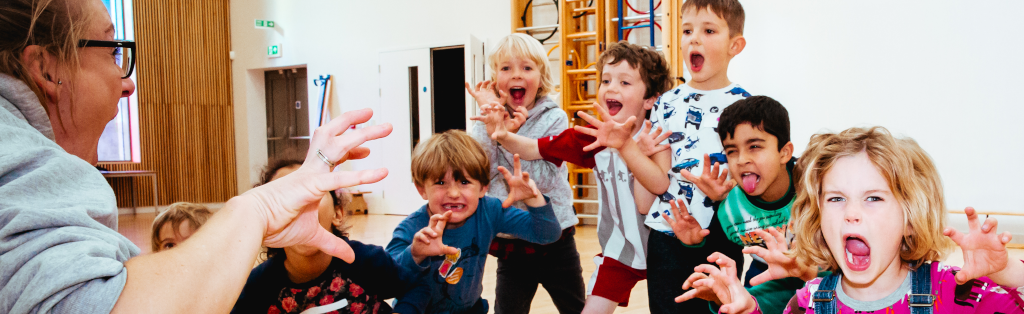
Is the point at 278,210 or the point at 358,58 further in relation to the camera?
the point at 358,58

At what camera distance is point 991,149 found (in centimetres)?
507

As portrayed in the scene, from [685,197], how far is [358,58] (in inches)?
297

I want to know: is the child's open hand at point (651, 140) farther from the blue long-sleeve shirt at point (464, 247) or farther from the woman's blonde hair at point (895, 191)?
the woman's blonde hair at point (895, 191)

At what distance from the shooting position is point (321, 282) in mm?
1954

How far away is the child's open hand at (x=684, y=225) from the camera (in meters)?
1.89

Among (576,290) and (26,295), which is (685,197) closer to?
(576,290)

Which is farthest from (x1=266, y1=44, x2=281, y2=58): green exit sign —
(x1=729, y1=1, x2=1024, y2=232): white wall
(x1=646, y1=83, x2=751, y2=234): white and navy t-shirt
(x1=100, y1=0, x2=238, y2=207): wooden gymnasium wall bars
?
(x1=646, y1=83, x2=751, y2=234): white and navy t-shirt

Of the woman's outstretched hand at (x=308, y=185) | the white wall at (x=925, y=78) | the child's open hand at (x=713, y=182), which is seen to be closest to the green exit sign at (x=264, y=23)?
the white wall at (x=925, y=78)

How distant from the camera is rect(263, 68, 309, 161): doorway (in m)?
A: 9.89

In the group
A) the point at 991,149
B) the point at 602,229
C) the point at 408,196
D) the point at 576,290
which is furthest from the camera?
the point at 408,196

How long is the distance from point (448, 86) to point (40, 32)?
7170 millimetres

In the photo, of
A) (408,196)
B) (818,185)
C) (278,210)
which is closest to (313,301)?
(278,210)

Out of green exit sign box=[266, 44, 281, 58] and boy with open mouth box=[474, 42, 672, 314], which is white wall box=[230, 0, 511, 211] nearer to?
green exit sign box=[266, 44, 281, 58]

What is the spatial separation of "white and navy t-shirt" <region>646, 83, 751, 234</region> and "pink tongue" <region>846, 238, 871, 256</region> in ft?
2.14
